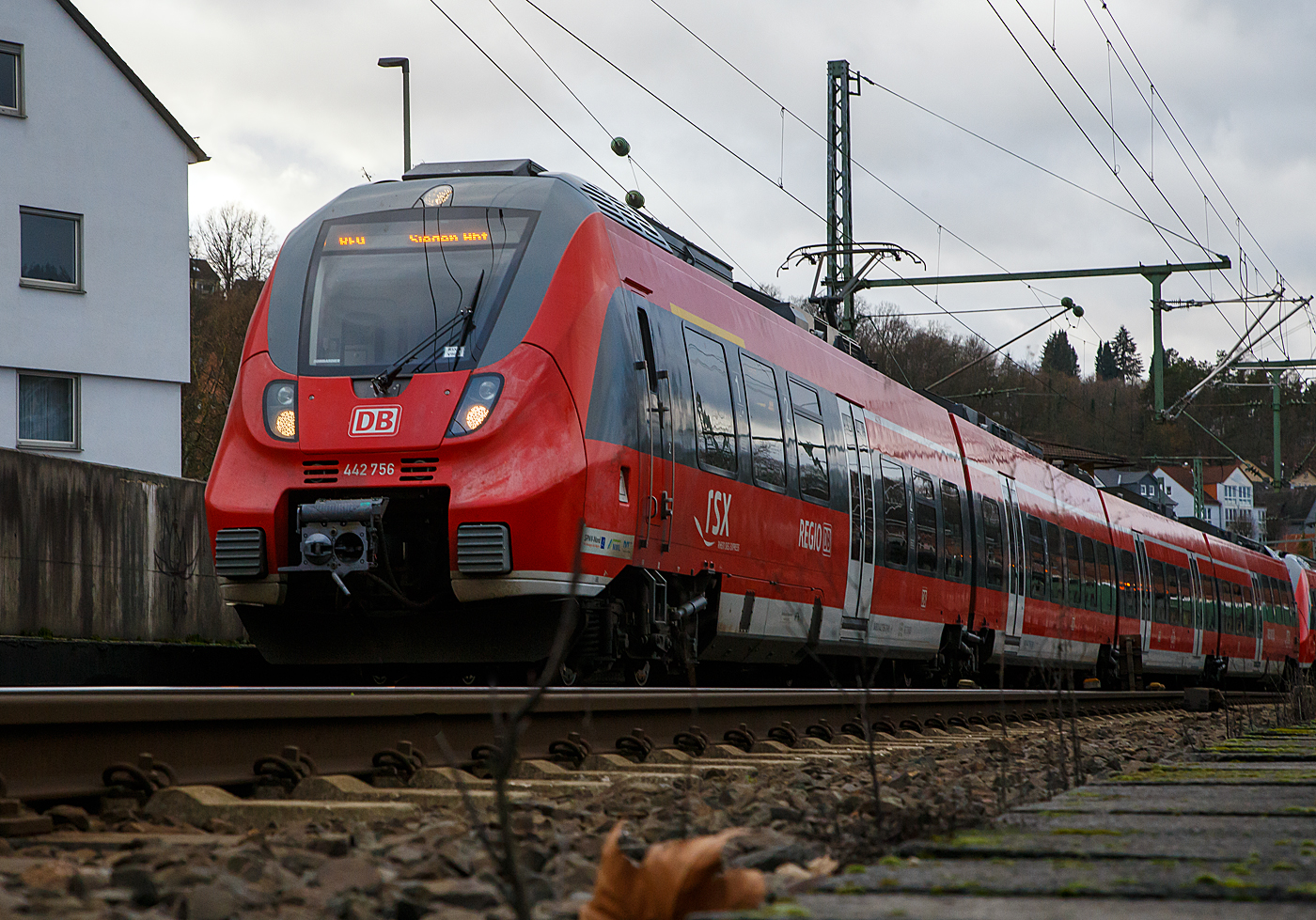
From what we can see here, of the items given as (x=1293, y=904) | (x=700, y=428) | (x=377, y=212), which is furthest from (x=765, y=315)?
(x=1293, y=904)

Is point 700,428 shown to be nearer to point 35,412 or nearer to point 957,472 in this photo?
point 957,472

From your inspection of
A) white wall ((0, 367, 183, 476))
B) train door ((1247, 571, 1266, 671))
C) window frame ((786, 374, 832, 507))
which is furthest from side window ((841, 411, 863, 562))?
train door ((1247, 571, 1266, 671))

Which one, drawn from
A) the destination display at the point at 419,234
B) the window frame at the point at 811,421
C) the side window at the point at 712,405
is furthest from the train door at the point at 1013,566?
the destination display at the point at 419,234

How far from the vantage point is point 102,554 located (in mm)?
12305

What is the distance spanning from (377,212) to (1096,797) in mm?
6466

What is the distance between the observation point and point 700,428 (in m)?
9.95

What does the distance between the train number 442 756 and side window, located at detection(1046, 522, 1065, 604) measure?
41.7 ft

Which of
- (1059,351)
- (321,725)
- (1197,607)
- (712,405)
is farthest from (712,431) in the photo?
(1059,351)

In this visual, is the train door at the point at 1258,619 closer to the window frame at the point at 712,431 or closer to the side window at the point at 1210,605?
the side window at the point at 1210,605

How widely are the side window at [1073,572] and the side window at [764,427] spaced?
10223 mm

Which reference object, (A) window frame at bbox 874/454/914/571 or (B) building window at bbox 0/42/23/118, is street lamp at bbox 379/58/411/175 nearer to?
(B) building window at bbox 0/42/23/118

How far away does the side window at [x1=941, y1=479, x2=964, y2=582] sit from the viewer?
1532 centimetres

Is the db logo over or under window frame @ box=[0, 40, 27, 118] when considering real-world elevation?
under

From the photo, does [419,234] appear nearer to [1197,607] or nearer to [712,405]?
[712,405]
